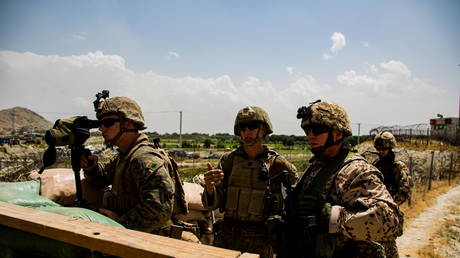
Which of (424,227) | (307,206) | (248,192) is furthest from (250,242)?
(424,227)

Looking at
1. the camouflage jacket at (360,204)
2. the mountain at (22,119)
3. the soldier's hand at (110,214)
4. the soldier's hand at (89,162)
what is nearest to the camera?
the camouflage jacket at (360,204)

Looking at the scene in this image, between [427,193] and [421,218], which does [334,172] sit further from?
[427,193]

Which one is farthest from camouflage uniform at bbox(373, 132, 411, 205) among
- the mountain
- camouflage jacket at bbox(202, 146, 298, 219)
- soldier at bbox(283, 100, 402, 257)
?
the mountain

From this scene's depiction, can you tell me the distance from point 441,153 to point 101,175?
1904 cm

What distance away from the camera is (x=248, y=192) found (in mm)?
3035

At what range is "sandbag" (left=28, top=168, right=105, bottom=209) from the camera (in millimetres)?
3176

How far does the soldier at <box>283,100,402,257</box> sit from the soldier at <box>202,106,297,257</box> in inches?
25.3

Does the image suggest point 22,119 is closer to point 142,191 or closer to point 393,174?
point 393,174

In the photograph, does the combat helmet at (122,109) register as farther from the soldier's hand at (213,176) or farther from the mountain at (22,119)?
the mountain at (22,119)

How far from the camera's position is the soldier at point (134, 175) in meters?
2.35

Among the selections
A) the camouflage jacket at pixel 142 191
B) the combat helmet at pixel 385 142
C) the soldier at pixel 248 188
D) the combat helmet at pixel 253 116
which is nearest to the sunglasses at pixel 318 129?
the soldier at pixel 248 188

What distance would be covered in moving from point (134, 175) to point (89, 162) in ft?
2.37

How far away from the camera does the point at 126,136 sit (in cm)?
278

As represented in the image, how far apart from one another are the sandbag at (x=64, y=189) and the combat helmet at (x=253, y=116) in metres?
1.58
